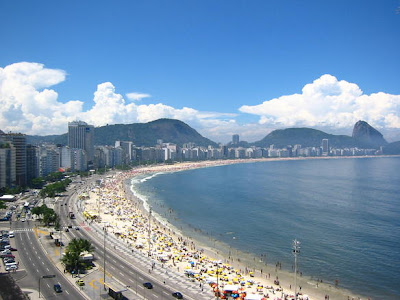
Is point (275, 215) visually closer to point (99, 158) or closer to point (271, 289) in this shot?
point (271, 289)

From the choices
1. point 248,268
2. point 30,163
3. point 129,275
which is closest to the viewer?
point 129,275

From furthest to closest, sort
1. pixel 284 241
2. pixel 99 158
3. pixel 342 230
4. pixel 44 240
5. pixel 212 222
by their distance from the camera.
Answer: pixel 99 158, pixel 212 222, pixel 342 230, pixel 284 241, pixel 44 240

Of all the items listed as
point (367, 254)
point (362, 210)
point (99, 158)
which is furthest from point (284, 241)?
point (99, 158)

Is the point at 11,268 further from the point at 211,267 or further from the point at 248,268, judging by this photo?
the point at 248,268

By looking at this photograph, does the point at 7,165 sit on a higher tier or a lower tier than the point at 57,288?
higher

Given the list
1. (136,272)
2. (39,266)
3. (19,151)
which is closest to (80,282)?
(136,272)

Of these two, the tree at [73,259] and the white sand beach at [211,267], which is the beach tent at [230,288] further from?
the tree at [73,259]

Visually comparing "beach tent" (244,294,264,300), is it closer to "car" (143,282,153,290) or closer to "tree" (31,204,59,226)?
"car" (143,282,153,290)
